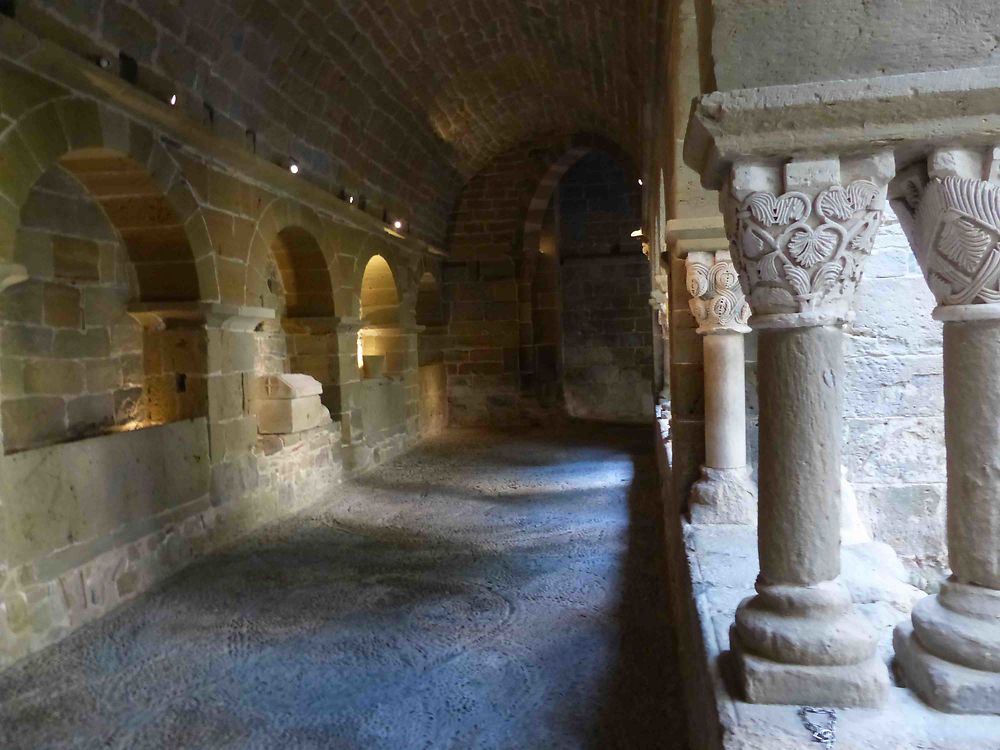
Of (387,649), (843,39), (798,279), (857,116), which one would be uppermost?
(843,39)

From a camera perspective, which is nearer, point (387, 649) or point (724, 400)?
point (387, 649)

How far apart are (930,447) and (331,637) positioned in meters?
2.93

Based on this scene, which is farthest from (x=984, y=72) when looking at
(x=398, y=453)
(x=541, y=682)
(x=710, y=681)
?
(x=398, y=453)

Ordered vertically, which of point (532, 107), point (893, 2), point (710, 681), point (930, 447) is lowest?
point (710, 681)

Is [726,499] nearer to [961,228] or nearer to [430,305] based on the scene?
[961,228]

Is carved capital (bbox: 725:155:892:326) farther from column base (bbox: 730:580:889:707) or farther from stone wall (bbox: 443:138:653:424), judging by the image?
stone wall (bbox: 443:138:653:424)

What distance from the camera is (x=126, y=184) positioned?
13.2ft

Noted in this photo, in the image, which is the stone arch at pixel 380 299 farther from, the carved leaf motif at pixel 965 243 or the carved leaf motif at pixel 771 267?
the carved leaf motif at pixel 965 243

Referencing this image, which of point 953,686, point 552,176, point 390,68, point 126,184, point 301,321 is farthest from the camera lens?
point 552,176

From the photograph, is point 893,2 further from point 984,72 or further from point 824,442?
point 824,442

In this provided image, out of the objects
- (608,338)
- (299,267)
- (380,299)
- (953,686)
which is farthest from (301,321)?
(608,338)

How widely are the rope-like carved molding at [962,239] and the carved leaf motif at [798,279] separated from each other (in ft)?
0.85

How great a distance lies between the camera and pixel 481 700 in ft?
8.21

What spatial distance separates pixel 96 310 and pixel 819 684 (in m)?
4.42
